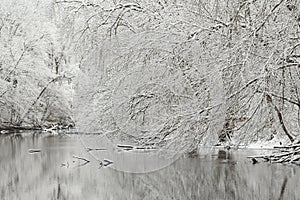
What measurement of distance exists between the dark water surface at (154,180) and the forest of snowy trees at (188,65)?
0.83 meters

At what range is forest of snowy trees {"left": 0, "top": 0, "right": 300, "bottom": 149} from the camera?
6.79 metres

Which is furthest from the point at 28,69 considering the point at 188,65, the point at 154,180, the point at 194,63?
the point at 194,63

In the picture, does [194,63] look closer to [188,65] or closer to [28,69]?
[188,65]

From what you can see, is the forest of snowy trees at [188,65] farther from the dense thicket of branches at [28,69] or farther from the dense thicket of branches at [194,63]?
the dense thicket of branches at [28,69]

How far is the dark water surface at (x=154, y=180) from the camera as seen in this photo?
9102mm

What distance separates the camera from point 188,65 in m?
A: 8.54

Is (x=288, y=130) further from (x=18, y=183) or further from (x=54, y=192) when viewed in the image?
(x=18, y=183)

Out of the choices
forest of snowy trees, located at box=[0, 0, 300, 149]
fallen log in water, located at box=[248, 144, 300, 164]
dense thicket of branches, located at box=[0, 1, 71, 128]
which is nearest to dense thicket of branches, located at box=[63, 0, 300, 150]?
forest of snowy trees, located at box=[0, 0, 300, 149]

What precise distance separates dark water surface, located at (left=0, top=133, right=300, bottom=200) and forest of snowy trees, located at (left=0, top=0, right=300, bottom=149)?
83cm

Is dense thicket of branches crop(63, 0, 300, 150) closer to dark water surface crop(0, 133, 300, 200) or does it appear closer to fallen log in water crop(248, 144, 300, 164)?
fallen log in water crop(248, 144, 300, 164)

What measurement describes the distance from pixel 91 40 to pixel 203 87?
2.46m

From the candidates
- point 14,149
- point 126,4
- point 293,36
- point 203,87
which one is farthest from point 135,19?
point 14,149

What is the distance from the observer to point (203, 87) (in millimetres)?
8133

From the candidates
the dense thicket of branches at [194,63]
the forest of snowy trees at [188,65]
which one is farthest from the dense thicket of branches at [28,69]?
the dense thicket of branches at [194,63]
